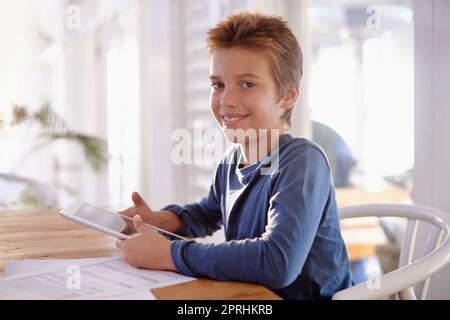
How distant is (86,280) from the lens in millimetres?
756

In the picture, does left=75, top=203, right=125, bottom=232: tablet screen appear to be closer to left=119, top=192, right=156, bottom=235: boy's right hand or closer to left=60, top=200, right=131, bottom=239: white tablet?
left=60, top=200, right=131, bottom=239: white tablet

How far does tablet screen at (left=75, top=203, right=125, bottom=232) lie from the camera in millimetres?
898

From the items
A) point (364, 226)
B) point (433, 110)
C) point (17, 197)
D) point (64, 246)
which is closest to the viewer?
point (64, 246)

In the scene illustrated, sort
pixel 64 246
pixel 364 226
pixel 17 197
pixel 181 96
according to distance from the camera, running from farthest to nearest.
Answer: pixel 364 226 < pixel 17 197 < pixel 181 96 < pixel 64 246

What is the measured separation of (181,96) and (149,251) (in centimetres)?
207

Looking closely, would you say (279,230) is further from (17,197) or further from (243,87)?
(17,197)

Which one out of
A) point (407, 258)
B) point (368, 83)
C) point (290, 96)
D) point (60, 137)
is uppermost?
point (368, 83)

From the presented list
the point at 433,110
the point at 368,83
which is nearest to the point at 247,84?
the point at 433,110

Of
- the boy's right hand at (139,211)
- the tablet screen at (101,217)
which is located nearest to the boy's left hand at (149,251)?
the tablet screen at (101,217)

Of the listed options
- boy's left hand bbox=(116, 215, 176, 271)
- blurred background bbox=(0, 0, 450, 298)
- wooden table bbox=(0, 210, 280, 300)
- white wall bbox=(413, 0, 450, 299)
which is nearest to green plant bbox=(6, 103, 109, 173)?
blurred background bbox=(0, 0, 450, 298)

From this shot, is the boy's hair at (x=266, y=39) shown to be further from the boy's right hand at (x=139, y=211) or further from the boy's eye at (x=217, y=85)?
the boy's right hand at (x=139, y=211)

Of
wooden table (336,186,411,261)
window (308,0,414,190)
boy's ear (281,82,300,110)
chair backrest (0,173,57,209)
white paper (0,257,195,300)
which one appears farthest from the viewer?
wooden table (336,186,411,261)

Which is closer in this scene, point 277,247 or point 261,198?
point 277,247

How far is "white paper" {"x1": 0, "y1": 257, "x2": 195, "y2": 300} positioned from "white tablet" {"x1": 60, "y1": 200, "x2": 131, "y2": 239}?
5 centimetres
